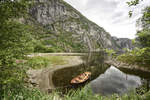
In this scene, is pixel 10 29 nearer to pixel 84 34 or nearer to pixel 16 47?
pixel 16 47

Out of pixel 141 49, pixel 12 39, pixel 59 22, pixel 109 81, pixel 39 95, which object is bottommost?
pixel 109 81

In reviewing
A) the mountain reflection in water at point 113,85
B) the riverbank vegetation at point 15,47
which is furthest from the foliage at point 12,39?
the mountain reflection in water at point 113,85

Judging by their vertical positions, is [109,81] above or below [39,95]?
below

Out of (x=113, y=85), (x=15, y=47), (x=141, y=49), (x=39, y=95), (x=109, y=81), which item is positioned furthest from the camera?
(x=109, y=81)

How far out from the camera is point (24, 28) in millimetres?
4781

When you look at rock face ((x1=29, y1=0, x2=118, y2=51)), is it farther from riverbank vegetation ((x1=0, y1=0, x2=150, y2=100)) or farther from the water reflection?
riverbank vegetation ((x1=0, y1=0, x2=150, y2=100))

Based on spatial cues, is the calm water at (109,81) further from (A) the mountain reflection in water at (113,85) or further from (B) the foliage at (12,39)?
(B) the foliage at (12,39)

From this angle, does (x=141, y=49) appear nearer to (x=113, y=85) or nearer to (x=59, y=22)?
(x=113, y=85)

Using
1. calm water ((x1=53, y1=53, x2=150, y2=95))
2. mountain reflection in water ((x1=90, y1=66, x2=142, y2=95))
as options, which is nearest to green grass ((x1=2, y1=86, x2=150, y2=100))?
calm water ((x1=53, y1=53, x2=150, y2=95))

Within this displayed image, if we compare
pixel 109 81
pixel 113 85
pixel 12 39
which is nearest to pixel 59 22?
A: pixel 109 81

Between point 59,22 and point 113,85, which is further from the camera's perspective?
point 59,22

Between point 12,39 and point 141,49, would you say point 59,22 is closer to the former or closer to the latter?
point 12,39

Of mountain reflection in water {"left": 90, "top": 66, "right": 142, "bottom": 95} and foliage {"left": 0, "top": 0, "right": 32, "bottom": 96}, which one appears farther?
mountain reflection in water {"left": 90, "top": 66, "right": 142, "bottom": 95}

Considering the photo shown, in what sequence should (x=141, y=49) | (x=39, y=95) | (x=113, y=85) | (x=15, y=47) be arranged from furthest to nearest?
(x=113, y=85) < (x=39, y=95) < (x=15, y=47) < (x=141, y=49)
